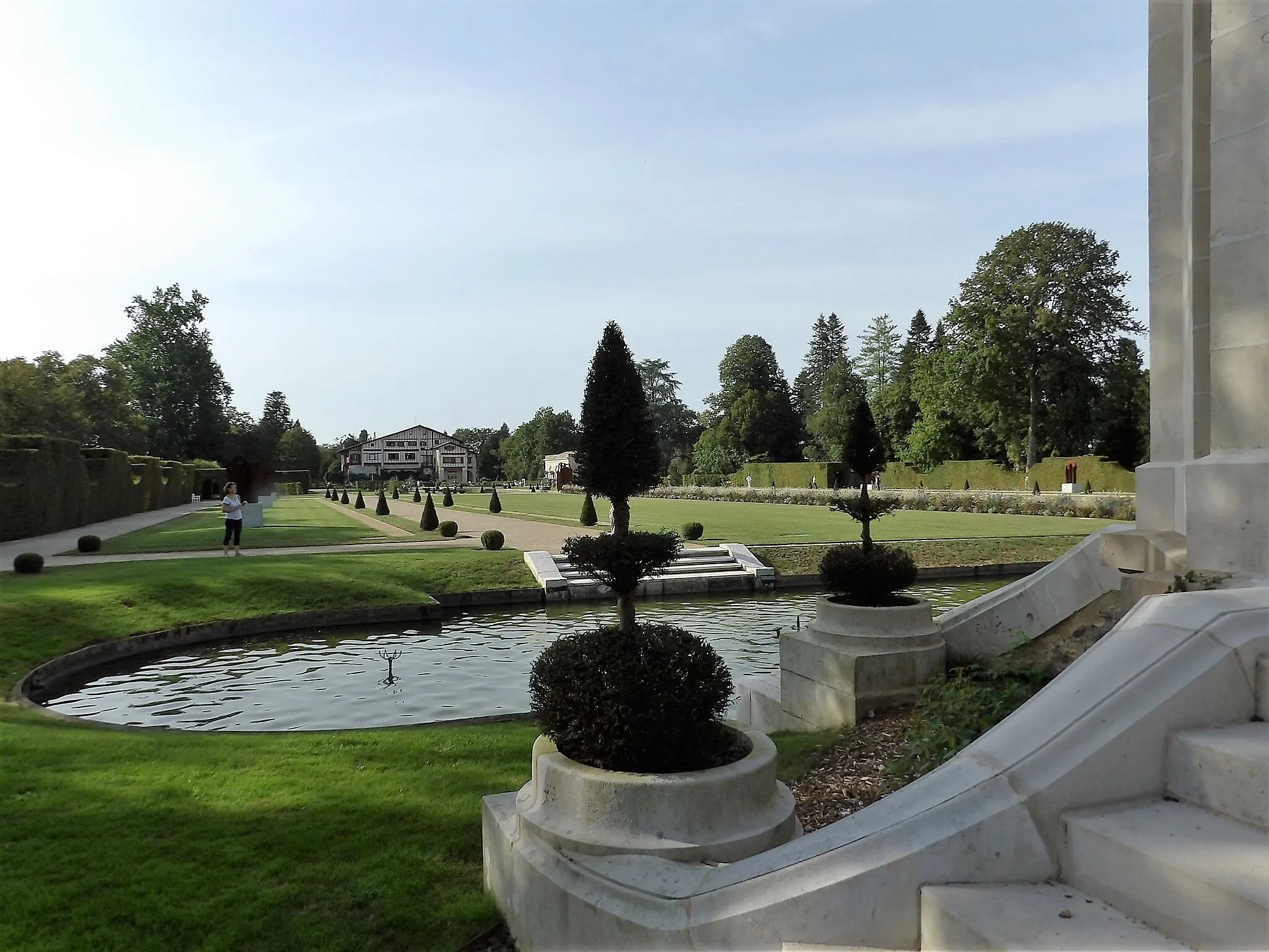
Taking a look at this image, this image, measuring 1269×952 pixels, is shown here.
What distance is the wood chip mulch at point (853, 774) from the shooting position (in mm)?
4402

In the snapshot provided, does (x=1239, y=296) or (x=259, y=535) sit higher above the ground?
(x=1239, y=296)

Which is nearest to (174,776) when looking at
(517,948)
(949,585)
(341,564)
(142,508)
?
(517,948)

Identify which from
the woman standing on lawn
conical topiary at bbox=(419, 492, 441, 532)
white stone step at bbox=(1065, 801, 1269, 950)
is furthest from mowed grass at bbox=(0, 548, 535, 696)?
white stone step at bbox=(1065, 801, 1269, 950)

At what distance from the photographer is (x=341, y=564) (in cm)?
1773

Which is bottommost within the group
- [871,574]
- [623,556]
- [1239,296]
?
[871,574]

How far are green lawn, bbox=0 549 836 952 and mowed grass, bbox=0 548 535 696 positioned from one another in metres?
4.23

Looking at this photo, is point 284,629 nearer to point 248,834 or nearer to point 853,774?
point 248,834

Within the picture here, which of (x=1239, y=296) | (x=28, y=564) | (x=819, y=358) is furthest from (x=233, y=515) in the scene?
(x=819, y=358)

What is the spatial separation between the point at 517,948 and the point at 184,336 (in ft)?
256

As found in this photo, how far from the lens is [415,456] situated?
459ft

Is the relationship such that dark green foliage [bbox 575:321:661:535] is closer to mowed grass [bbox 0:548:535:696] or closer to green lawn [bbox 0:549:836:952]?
green lawn [bbox 0:549:836:952]

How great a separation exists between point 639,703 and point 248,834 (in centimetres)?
269

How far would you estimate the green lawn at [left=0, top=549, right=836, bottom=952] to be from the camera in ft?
11.6

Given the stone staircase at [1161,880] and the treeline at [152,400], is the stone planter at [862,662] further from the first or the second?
the treeline at [152,400]
